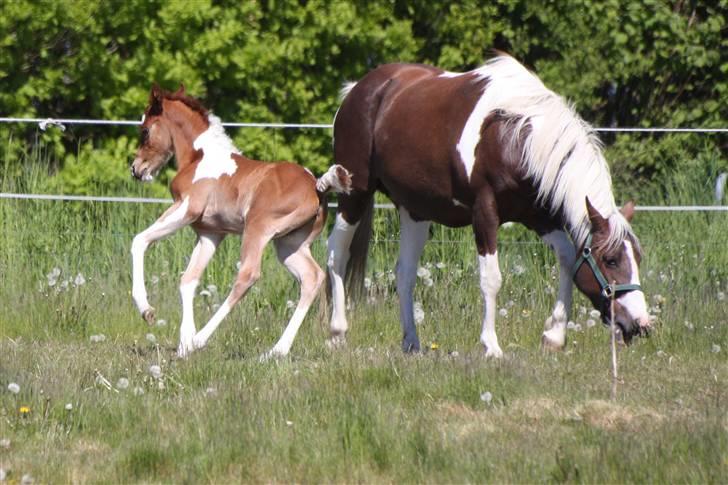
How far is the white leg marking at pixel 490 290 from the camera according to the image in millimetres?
7637

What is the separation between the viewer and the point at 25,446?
5.82 metres

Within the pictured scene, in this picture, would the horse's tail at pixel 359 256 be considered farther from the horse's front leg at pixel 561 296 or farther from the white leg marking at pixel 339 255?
the horse's front leg at pixel 561 296

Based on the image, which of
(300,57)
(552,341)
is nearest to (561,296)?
(552,341)

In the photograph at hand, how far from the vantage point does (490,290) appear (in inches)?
301

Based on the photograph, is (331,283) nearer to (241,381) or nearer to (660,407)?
(241,381)

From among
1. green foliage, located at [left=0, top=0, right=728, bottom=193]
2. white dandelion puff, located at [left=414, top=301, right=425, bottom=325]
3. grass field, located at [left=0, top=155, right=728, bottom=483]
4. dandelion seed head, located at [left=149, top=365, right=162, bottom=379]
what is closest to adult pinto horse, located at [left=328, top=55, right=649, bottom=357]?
white dandelion puff, located at [left=414, top=301, right=425, bottom=325]

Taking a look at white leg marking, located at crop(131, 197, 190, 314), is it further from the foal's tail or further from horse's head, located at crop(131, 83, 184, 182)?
the foal's tail

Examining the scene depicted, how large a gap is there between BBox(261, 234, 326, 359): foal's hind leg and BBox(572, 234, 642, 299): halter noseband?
166 centimetres

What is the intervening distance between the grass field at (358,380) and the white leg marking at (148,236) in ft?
1.38

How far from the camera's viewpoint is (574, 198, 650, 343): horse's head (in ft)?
23.5

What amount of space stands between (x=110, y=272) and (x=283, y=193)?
2.83 m

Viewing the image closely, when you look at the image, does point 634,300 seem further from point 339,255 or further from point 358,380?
point 339,255

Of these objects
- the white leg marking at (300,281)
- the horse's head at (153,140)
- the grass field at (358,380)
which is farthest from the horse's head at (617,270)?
the horse's head at (153,140)

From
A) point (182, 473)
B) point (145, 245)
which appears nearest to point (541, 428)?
point (182, 473)
